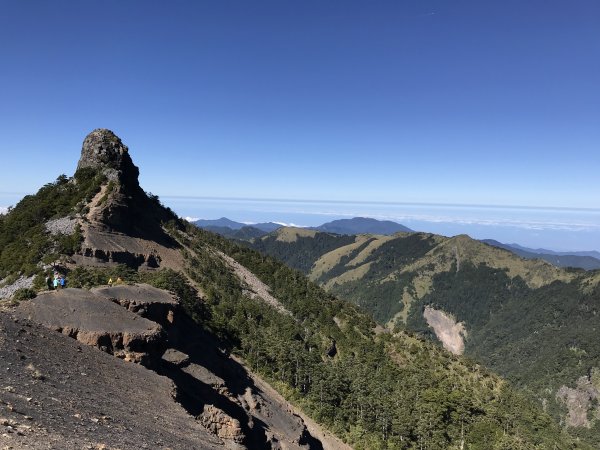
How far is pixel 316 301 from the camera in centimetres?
11138

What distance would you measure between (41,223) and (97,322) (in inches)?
1961

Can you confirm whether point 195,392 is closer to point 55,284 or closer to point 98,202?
point 55,284

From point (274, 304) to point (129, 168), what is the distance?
47.6 meters

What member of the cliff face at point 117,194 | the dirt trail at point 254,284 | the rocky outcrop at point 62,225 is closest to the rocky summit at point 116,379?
the rocky outcrop at point 62,225

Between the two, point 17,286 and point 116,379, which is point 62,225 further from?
point 116,379

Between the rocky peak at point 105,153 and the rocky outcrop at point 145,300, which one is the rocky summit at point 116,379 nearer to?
Result: the rocky outcrop at point 145,300

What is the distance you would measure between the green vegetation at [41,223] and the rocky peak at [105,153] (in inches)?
130

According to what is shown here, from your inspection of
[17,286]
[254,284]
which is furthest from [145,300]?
[254,284]

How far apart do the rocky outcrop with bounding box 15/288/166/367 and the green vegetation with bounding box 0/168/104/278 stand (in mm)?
29043

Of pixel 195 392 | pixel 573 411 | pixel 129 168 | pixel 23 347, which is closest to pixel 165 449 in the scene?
pixel 23 347

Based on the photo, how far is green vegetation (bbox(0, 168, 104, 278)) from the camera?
5613cm

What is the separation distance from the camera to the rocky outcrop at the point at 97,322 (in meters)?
27.2

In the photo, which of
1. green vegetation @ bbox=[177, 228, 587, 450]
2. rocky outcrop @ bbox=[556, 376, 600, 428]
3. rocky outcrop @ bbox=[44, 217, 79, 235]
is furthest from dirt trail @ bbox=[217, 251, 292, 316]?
rocky outcrop @ bbox=[556, 376, 600, 428]

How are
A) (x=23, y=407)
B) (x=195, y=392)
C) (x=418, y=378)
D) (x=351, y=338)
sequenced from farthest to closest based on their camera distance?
(x=351, y=338)
(x=418, y=378)
(x=195, y=392)
(x=23, y=407)
